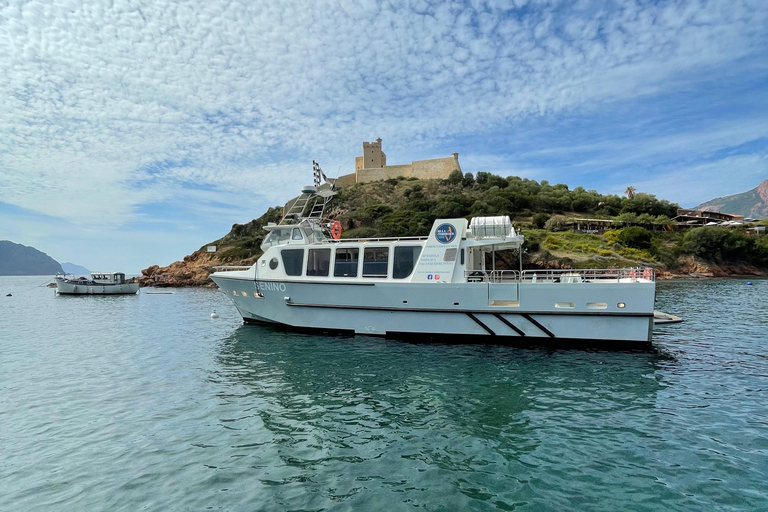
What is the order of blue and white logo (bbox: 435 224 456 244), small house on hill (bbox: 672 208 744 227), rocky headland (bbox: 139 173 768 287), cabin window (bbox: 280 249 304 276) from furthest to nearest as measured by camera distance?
small house on hill (bbox: 672 208 744 227)
rocky headland (bbox: 139 173 768 287)
cabin window (bbox: 280 249 304 276)
blue and white logo (bbox: 435 224 456 244)

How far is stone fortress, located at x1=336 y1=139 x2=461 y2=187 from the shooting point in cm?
8594

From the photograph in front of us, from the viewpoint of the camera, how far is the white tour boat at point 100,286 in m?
45.5

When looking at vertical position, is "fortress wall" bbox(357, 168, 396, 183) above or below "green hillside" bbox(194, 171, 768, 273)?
above

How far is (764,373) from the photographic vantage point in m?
10.3

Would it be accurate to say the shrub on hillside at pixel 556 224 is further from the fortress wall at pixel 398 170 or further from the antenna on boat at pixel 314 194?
the antenna on boat at pixel 314 194

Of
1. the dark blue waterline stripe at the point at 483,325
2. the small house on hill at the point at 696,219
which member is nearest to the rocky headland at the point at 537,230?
the small house on hill at the point at 696,219

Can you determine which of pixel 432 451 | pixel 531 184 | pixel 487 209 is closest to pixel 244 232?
pixel 487 209

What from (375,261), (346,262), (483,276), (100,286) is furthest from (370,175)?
(483,276)

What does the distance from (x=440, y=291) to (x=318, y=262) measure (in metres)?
4.93

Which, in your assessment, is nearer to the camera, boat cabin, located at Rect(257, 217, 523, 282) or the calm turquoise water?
the calm turquoise water

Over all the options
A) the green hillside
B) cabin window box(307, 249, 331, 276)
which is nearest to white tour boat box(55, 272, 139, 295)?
the green hillside

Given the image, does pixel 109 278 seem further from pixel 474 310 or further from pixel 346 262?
pixel 474 310

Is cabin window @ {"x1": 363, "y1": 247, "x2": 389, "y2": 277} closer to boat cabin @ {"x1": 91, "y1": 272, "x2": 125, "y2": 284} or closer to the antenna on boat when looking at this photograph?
the antenna on boat

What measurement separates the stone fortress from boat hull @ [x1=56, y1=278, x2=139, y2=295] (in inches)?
1893
